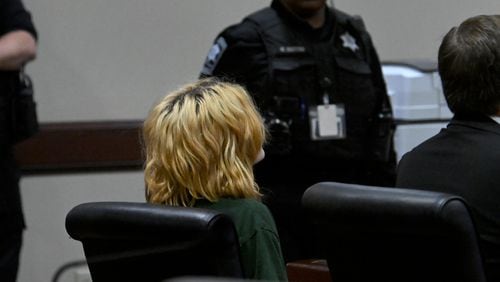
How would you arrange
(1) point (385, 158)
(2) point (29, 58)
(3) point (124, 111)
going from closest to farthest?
(2) point (29, 58) → (1) point (385, 158) → (3) point (124, 111)

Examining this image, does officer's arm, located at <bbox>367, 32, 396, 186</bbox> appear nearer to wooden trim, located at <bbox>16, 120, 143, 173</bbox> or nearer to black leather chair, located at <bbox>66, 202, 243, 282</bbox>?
wooden trim, located at <bbox>16, 120, 143, 173</bbox>

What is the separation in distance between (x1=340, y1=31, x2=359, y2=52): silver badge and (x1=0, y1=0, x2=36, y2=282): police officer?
1084 mm

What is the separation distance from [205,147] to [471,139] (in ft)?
1.94

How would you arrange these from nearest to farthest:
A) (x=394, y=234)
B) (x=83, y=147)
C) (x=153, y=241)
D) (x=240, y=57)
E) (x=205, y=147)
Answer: (x=394, y=234) < (x=153, y=241) < (x=205, y=147) < (x=240, y=57) < (x=83, y=147)

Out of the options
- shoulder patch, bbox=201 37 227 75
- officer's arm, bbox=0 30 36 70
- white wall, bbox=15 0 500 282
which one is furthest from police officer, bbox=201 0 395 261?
white wall, bbox=15 0 500 282

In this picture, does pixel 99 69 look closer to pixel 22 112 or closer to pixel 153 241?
pixel 22 112

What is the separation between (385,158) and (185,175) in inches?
72.7

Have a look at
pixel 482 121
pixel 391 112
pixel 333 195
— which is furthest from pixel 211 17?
pixel 333 195

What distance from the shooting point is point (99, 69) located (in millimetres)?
5324

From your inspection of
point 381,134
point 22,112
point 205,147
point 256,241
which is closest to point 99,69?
point 22,112

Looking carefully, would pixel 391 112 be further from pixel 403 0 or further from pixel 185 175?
pixel 185 175

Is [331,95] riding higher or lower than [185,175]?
lower

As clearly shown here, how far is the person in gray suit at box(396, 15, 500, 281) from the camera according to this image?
259 cm

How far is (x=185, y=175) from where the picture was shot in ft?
8.54
